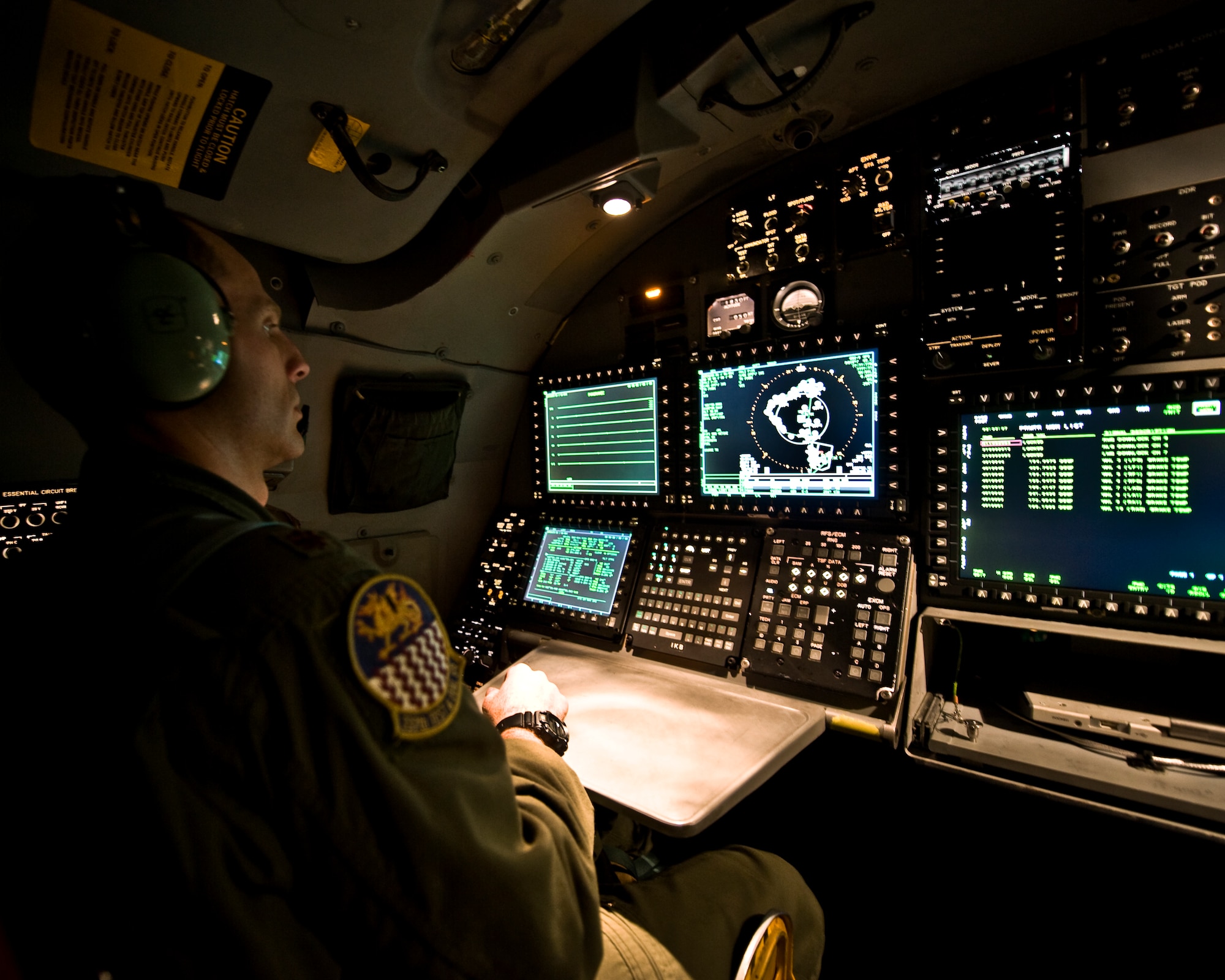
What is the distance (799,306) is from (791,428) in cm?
36

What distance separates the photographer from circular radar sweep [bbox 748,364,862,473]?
1.51m

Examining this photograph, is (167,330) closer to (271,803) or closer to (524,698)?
(271,803)

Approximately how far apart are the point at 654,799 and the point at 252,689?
704 millimetres

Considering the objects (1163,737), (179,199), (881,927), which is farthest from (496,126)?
(881,927)

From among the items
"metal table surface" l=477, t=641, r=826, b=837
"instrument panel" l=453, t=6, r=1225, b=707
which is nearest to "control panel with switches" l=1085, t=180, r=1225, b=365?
"instrument panel" l=453, t=6, r=1225, b=707

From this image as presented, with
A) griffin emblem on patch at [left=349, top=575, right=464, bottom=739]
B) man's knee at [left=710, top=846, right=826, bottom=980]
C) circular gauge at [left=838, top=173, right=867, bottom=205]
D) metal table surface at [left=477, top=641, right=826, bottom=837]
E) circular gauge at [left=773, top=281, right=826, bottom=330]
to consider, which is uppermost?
circular gauge at [left=838, top=173, right=867, bottom=205]

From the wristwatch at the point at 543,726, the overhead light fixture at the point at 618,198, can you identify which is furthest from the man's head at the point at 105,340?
the overhead light fixture at the point at 618,198

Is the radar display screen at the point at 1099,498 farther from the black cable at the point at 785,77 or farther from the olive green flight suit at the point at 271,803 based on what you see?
the olive green flight suit at the point at 271,803

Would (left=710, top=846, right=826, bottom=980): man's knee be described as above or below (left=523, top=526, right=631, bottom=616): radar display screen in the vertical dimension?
below

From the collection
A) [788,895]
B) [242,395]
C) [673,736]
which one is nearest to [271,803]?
[242,395]

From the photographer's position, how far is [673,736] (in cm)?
119

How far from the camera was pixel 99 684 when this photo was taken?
0.52m

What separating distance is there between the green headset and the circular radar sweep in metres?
1.28

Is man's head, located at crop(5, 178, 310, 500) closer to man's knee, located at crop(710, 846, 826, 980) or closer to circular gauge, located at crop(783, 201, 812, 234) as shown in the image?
man's knee, located at crop(710, 846, 826, 980)
